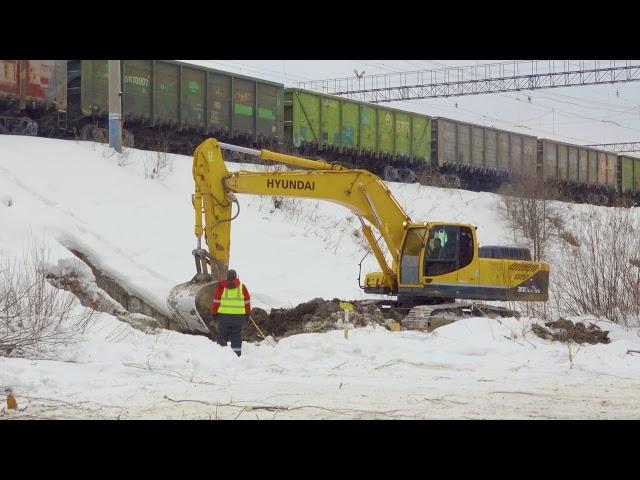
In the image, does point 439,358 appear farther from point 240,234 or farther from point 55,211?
point 240,234

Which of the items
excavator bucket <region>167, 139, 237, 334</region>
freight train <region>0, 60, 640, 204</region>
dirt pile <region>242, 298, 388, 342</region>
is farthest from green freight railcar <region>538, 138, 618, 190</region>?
excavator bucket <region>167, 139, 237, 334</region>

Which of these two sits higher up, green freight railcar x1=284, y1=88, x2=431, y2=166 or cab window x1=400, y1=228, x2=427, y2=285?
green freight railcar x1=284, y1=88, x2=431, y2=166

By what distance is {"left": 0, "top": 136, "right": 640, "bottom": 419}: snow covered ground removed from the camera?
8422 millimetres

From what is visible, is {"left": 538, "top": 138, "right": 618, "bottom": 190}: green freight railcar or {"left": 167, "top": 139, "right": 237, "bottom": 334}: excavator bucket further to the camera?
{"left": 538, "top": 138, "right": 618, "bottom": 190}: green freight railcar

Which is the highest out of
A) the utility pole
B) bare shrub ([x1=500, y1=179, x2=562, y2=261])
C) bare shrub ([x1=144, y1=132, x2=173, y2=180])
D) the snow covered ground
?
the utility pole

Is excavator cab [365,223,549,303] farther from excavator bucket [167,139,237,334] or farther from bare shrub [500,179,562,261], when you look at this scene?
bare shrub [500,179,562,261]

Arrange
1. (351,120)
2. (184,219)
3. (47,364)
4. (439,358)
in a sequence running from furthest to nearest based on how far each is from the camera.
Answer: (351,120) → (184,219) → (439,358) → (47,364)

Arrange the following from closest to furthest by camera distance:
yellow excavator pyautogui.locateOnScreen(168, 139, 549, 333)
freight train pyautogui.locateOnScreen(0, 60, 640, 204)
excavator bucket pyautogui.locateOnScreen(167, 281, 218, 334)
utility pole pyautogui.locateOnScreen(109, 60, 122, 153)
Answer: excavator bucket pyautogui.locateOnScreen(167, 281, 218, 334), yellow excavator pyautogui.locateOnScreen(168, 139, 549, 333), utility pole pyautogui.locateOnScreen(109, 60, 122, 153), freight train pyautogui.locateOnScreen(0, 60, 640, 204)

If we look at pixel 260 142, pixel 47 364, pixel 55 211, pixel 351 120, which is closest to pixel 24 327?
pixel 47 364

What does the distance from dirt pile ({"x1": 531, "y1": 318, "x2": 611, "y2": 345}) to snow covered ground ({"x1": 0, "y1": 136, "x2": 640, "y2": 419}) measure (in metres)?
0.21

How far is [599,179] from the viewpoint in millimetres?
46125

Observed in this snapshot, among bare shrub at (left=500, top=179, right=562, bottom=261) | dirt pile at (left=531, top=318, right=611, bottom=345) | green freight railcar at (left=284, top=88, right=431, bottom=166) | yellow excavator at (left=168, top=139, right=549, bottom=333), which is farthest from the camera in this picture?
green freight railcar at (left=284, top=88, right=431, bottom=166)

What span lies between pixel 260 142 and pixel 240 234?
8.76 metres

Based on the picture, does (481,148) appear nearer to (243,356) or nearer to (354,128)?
(354,128)
